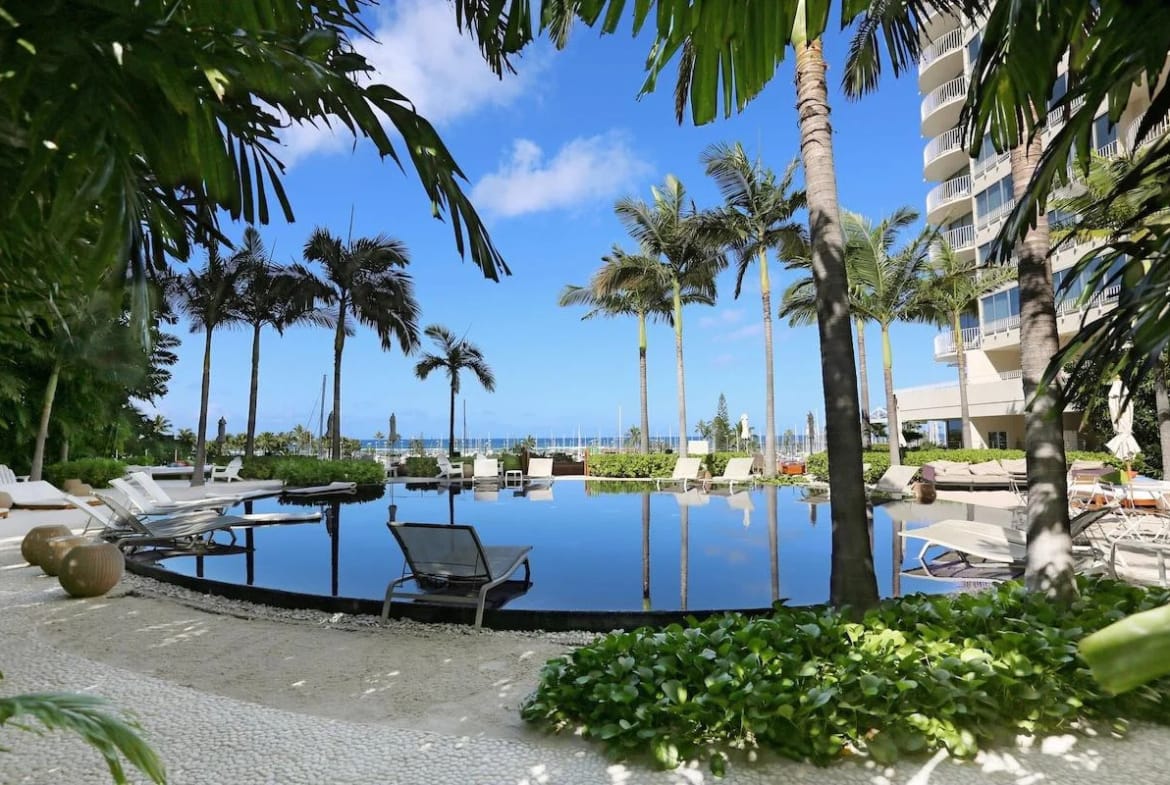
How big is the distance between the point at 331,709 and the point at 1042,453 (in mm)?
4550

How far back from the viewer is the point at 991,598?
3.98 m

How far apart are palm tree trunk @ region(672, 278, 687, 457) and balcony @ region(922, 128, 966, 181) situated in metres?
17.2

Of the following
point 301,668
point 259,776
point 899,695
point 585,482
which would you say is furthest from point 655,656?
point 585,482

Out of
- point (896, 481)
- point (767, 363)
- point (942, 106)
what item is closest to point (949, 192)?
point (942, 106)

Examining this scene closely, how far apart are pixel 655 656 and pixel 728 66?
2.91m

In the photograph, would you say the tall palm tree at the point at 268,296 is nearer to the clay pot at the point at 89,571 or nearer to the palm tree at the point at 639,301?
the palm tree at the point at 639,301

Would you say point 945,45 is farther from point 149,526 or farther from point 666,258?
point 149,526

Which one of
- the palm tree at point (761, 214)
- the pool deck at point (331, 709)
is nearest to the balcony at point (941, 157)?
the palm tree at point (761, 214)

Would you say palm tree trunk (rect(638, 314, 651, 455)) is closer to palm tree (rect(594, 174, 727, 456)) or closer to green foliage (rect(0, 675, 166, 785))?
palm tree (rect(594, 174, 727, 456))

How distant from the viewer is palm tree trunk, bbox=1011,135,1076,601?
4.07 m

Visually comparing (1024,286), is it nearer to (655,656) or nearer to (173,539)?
(655,656)

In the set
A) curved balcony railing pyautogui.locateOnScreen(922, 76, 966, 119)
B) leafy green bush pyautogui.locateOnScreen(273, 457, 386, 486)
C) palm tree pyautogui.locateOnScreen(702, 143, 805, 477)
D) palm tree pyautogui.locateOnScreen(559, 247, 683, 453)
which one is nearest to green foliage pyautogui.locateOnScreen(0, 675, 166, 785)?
leafy green bush pyautogui.locateOnScreen(273, 457, 386, 486)

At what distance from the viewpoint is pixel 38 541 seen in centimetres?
727

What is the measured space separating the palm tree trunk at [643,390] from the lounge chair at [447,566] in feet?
56.5
